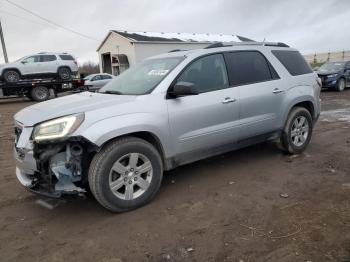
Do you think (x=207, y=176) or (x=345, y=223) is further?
(x=207, y=176)

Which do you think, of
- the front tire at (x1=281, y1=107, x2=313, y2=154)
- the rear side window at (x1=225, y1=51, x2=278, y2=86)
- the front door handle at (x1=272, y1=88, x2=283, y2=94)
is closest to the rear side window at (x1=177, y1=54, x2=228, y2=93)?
the rear side window at (x1=225, y1=51, x2=278, y2=86)

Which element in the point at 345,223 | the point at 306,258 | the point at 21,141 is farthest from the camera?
the point at 21,141

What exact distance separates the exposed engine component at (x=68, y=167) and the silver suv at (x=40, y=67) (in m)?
16.9

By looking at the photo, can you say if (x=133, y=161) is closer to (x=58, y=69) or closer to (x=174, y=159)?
(x=174, y=159)

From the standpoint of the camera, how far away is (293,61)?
19.7 feet

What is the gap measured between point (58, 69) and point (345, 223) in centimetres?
1939

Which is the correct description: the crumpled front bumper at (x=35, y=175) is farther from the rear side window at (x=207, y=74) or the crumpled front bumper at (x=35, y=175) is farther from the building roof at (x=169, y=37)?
the building roof at (x=169, y=37)

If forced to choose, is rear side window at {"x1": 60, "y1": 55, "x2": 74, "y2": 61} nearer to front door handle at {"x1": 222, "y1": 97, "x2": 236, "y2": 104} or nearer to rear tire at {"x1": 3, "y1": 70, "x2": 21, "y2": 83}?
rear tire at {"x1": 3, "y1": 70, "x2": 21, "y2": 83}

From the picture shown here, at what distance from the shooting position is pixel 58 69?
67.2ft

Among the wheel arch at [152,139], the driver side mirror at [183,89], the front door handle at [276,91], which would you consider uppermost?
the driver side mirror at [183,89]

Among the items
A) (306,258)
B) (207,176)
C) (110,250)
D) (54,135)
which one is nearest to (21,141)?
(54,135)

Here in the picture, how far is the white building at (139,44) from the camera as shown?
30578 mm

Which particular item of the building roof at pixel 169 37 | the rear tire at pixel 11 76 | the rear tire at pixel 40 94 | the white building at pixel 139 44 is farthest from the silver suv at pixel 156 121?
the building roof at pixel 169 37

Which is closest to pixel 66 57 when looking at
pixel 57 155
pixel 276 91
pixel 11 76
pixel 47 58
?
pixel 47 58
